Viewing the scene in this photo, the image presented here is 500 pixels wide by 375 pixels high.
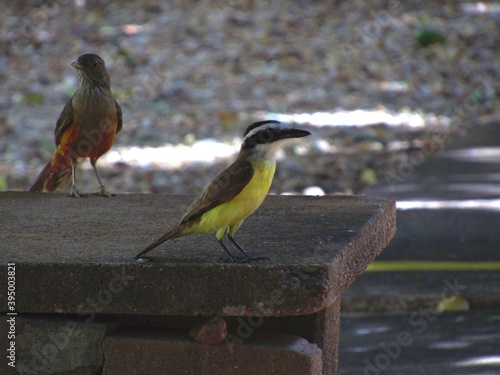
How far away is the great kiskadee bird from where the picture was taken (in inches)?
137

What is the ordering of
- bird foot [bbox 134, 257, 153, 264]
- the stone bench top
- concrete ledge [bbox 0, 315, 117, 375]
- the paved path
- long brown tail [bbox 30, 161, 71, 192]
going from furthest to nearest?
long brown tail [bbox 30, 161, 71, 192]
the paved path
concrete ledge [bbox 0, 315, 117, 375]
bird foot [bbox 134, 257, 153, 264]
the stone bench top

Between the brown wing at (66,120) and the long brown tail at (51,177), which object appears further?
the long brown tail at (51,177)

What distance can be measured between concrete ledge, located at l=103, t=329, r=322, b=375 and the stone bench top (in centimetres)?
17

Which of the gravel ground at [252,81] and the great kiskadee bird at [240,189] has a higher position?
the gravel ground at [252,81]

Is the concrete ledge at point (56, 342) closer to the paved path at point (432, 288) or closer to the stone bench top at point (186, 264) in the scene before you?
the stone bench top at point (186, 264)

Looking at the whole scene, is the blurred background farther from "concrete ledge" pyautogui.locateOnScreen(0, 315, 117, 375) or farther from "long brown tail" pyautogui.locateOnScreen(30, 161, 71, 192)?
"concrete ledge" pyautogui.locateOnScreen(0, 315, 117, 375)

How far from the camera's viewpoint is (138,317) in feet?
11.8

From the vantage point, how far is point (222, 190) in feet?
11.4

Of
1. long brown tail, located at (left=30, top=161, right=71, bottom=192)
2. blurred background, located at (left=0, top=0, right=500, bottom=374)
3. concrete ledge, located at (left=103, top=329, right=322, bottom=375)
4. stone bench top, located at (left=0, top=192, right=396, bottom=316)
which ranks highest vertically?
blurred background, located at (left=0, top=0, right=500, bottom=374)

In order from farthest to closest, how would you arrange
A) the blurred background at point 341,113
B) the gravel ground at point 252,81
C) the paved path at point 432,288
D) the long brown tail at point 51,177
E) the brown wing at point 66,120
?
the gravel ground at point 252,81, the blurred background at point 341,113, the long brown tail at point 51,177, the paved path at point 432,288, the brown wing at point 66,120

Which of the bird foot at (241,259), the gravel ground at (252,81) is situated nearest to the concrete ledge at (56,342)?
the bird foot at (241,259)

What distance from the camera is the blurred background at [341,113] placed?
5.91 meters

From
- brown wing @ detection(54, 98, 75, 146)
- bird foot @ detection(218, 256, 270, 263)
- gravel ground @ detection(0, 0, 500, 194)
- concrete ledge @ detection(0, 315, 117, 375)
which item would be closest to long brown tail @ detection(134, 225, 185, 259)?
bird foot @ detection(218, 256, 270, 263)

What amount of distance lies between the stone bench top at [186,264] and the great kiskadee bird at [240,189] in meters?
0.11
